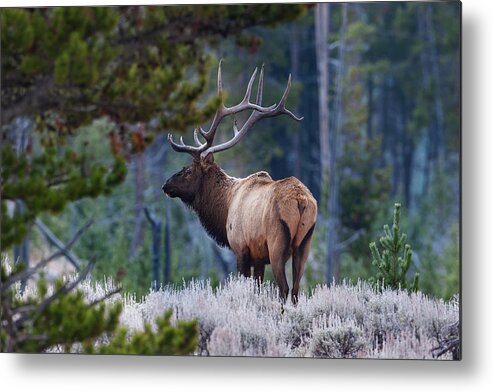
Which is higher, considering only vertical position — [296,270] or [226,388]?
[296,270]

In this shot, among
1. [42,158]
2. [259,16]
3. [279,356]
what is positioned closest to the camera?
[42,158]

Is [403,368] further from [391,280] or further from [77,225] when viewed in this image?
[77,225]

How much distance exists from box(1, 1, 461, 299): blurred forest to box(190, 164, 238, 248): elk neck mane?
62mm

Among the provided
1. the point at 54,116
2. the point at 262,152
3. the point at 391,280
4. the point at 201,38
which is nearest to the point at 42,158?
the point at 54,116

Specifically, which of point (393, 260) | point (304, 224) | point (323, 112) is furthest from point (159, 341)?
point (323, 112)

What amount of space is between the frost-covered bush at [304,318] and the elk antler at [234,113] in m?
0.87

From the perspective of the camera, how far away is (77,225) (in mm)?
6848

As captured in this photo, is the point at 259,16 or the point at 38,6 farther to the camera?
the point at 38,6

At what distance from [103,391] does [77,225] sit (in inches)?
42.9

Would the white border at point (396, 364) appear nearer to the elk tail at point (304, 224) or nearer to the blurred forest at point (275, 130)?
the blurred forest at point (275, 130)

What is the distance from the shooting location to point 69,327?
5547 millimetres

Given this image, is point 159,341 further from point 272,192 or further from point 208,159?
point 208,159

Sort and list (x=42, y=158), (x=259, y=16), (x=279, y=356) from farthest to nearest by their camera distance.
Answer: (x=279, y=356)
(x=259, y=16)
(x=42, y=158)

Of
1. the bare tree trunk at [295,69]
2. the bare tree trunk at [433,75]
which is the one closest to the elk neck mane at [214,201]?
the bare tree trunk at [295,69]
